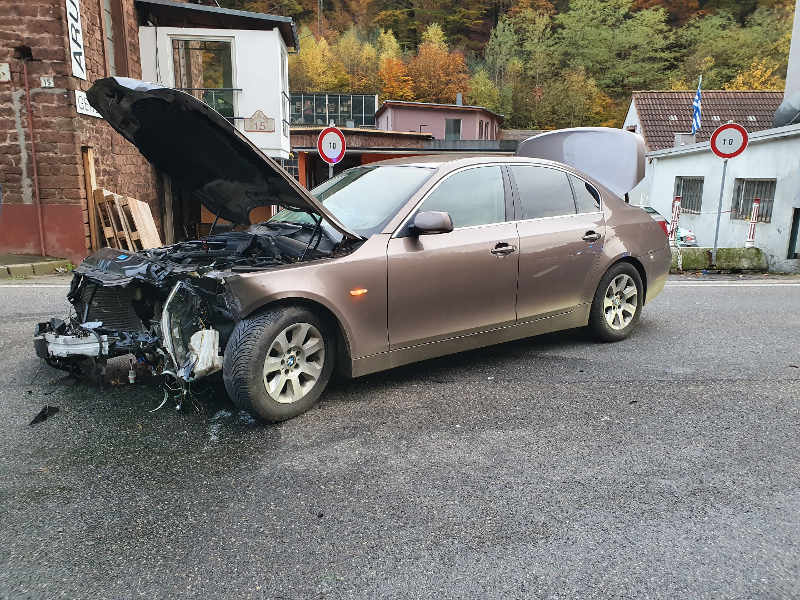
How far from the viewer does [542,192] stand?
5250 mm

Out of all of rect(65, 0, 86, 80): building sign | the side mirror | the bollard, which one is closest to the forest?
rect(65, 0, 86, 80): building sign

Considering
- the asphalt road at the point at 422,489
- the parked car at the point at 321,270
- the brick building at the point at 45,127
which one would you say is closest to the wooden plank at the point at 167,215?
the brick building at the point at 45,127

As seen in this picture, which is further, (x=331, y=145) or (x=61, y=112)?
(x=331, y=145)

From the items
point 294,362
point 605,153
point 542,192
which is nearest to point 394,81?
point 605,153

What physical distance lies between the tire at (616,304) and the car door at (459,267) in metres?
1.07

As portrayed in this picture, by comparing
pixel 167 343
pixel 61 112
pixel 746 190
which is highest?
pixel 61 112

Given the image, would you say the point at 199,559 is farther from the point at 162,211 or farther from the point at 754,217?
the point at 162,211

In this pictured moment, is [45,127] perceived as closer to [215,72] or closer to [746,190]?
[215,72]

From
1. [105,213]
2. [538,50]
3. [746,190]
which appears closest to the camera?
[105,213]

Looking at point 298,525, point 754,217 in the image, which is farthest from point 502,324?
point 754,217

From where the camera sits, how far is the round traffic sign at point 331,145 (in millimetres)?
13242

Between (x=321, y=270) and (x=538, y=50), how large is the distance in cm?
8193

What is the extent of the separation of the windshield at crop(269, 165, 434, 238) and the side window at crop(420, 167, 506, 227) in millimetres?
176

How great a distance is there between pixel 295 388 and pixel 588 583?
2.12 metres
